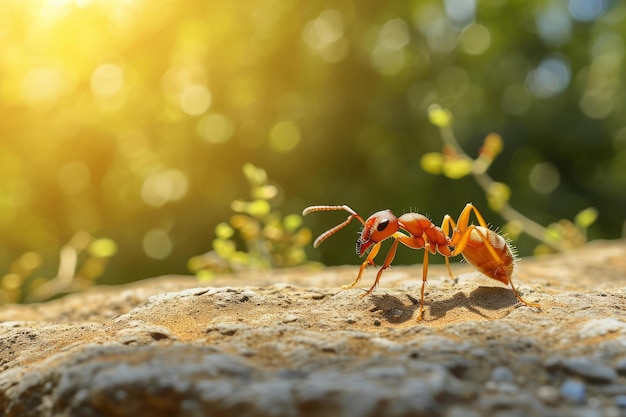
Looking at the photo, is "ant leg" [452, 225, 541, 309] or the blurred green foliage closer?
"ant leg" [452, 225, 541, 309]

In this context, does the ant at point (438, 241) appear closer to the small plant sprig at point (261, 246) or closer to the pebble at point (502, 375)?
the pebble at point (502, 375)

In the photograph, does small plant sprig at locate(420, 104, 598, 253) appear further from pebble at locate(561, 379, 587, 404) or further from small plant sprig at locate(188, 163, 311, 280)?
pebble at locate(561, 379, 587, 404)

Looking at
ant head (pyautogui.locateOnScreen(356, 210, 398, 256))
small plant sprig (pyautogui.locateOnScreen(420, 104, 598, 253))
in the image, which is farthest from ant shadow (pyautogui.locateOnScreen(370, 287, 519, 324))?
small plant sprig (pyautogui.locateOnScreen(420, 104, 598, 253))

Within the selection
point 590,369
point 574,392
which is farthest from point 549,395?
point 590,369

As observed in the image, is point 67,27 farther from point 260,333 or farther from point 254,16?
point 260,333

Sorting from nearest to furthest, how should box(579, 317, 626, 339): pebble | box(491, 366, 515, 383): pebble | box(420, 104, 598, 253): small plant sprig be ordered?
box(491, 366, 515, 383): pebble, box(579, 317, 626, 339): pebble, box(420, 104, 598, 253): small plant sprig

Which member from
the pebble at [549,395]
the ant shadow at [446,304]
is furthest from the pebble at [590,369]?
the ant shadow at [446,304]

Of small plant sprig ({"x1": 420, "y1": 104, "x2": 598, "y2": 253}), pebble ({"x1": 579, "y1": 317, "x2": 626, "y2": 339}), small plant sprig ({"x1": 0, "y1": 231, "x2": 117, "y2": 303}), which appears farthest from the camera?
small plant sprig ({"x1": 0, "y1": 231, "x2": 117, "y2": 303})

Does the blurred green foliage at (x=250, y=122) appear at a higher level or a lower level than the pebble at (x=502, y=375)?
higher
